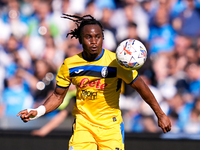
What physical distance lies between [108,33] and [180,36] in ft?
4.82

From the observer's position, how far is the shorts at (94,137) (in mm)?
3628

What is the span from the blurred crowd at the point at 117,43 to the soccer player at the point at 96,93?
254 centimetres

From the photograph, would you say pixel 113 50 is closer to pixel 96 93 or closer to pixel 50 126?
pixel 50 126

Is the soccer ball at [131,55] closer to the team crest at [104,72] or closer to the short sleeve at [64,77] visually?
the team crest at [104,72]

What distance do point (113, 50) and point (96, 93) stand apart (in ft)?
9.37

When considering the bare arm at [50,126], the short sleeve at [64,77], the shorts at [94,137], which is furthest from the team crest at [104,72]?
the bare arm at [50,126]

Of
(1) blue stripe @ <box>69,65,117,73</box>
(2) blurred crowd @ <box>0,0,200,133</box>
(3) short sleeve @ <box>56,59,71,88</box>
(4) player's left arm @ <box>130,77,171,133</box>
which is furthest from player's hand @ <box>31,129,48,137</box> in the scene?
(4) player's left arm @ <box>130,77,171,133</box>

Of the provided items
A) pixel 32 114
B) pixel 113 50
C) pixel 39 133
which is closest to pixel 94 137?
pixel 32 114

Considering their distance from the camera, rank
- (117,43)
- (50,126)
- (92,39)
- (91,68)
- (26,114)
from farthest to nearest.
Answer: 1. (117,43)
2. (50,126)
3. (91,68)
4. (92,39)
5. (26,114)

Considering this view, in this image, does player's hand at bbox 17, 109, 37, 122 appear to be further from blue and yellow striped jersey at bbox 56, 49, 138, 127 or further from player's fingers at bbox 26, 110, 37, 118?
blue and yellow striped jersey at bbox 56, 49, 138, 127

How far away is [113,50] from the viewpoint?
6.55 meters

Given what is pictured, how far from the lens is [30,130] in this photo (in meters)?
6.54

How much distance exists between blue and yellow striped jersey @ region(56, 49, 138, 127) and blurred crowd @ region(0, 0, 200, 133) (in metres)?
2.53

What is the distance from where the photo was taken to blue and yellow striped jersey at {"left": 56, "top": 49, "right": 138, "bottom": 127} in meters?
3.77
